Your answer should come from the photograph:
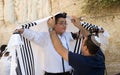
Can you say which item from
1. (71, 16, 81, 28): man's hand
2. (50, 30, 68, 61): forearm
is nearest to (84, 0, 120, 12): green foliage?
(71, 16, 81, 28): man's hand

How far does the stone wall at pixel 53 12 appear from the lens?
7059 millimetres

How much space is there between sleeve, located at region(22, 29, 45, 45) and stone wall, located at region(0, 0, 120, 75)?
8.10ft

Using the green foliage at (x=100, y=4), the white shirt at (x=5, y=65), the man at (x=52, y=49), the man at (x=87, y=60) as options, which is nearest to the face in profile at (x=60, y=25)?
the man at (x=52, y=49)

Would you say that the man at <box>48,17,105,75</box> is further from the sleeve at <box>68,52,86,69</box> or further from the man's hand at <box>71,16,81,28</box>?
the man's hand at <box>71,16,81,28</box>

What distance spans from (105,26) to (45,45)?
2504mm

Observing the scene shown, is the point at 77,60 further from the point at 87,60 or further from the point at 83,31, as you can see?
the point at 83,31

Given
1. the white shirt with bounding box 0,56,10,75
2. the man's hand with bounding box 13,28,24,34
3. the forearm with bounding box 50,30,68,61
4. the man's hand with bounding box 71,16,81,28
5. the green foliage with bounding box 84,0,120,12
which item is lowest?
the white shirt with bounding box 0,56,10,75

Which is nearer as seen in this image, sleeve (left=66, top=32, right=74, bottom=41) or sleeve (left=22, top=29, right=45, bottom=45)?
sleeve (left=22, top=29, right=45, bottom=45)

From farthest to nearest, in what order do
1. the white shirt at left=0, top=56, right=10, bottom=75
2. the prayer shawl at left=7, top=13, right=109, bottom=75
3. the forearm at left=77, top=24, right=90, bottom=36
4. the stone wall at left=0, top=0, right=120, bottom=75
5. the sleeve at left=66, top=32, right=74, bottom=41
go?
the stone wall at left=0, top=0, right=120, bottom=75 → the white shirt at left=0, top=56, right=10, bottom=75 → the sleeve at left=66, top=32, right=74, bottom=41 → the forearm at left=77, top=24, right=90, bottom=36 → the prayer shawl at left=7, top=13, right=109, bottom=75

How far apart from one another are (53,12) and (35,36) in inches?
104

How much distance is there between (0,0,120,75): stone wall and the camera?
706cm

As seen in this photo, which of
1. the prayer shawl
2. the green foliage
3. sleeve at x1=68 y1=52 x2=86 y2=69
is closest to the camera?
sleeve at x1=68 y1=52 x2=86 y2=69

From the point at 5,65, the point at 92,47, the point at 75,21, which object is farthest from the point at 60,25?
the point at 5,65

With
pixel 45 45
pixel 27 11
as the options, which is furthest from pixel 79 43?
pixel 27 11
